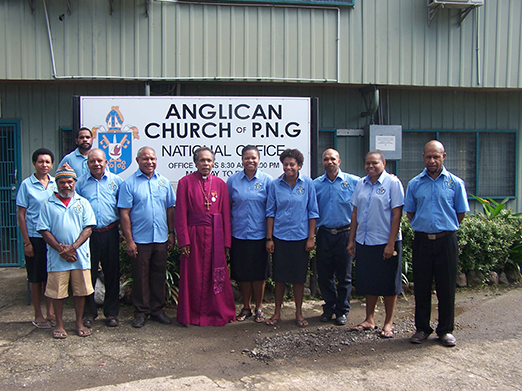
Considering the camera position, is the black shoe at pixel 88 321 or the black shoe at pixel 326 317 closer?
the black shoe at pixel 88 321

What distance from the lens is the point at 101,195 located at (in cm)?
482

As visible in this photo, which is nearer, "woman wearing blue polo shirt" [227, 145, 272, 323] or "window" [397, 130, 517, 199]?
"woman wearing blue polo shirt" [227, 145, 272, 323]

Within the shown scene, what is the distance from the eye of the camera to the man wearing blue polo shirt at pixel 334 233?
4.99 metres

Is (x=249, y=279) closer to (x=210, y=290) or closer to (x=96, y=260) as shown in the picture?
(x=210, y=290)

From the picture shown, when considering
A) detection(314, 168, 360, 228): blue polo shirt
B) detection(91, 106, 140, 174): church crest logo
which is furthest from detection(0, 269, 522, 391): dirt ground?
detection(91, 106, 140, 174): church crest logo

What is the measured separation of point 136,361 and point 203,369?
622 millimetres

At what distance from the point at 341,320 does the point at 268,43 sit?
4641 mm

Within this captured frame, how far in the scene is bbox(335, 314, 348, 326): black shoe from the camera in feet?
16.3

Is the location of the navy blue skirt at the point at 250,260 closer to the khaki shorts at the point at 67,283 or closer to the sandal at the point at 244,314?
the sandal at the point at 244,314

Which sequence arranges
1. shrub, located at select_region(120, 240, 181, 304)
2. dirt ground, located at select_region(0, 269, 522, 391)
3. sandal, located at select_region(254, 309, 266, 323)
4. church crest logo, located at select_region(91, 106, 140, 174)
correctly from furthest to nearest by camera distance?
church crest logo, located at select_region(91, 106, 140, 174) < shrub, located at select_region(120, 240, 181, 304) < sandal, located at select_region(254, 309, 266, 323) < dirt ground, located at select_region(0, 269, 522, 391)

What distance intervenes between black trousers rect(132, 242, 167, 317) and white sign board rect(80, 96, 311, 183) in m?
1.46

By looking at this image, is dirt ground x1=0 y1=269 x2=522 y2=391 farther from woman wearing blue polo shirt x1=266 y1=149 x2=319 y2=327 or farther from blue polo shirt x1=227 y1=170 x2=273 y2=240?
blue polo shirt x1=227 y1=170 x2=273 y2=240

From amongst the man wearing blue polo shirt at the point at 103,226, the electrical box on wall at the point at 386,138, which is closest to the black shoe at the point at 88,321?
the man wearing blue polo shirt at the point at 103,226

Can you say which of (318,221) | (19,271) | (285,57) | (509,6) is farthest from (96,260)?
(509,6)
